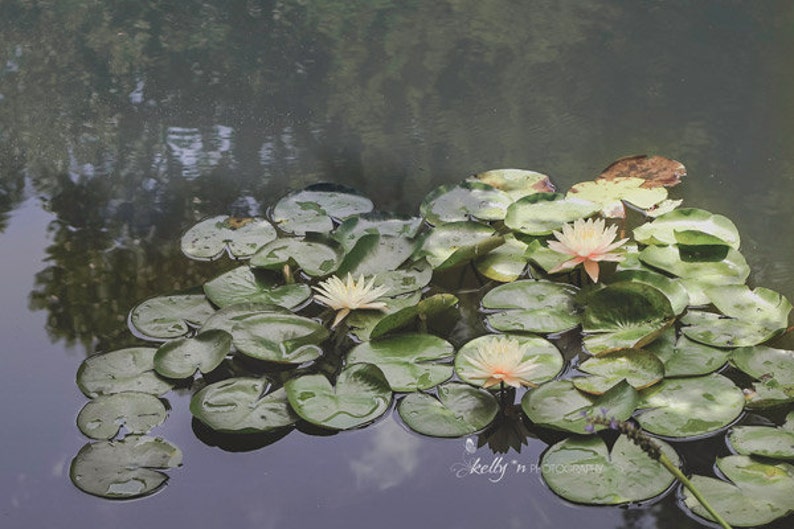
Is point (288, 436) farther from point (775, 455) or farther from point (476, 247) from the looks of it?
point (775, 455)

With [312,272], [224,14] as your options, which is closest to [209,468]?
[312,272]

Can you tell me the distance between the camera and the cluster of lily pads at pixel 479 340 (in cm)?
140

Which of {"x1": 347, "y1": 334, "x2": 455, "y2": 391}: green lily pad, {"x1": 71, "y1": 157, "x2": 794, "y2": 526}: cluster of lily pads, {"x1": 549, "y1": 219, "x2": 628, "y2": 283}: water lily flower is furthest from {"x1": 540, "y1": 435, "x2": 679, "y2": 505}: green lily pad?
{"x1": 549, "y1": 219, "x2": 628, "y2": 283}: water lily flower

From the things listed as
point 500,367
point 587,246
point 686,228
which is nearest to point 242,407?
point 500,367

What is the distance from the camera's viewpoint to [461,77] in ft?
8.55

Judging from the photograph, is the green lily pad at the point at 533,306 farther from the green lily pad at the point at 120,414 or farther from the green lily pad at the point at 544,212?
the green lily pad at the point at 120,414

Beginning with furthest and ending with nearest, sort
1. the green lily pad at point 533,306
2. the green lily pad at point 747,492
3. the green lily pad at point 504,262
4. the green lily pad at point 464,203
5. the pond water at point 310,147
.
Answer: the green lily pad at point 464,203, the green lily pad at point 504,262, the green lily pad at point 533,306, the pond water at point 310,147, the green lily pad at point 747,492

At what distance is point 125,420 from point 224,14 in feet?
6.04

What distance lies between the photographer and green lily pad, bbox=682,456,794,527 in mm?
1258

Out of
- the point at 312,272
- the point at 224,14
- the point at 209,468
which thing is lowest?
the point at 209,468

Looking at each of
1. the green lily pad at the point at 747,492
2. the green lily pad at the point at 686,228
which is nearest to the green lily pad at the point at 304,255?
the green lily pad at the point at 686,228

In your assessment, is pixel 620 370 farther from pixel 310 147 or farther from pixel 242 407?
pixel 310 147

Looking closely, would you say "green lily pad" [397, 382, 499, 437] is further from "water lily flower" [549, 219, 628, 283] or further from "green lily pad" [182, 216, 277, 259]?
"green lily pad" [182, 216, 277, 259]

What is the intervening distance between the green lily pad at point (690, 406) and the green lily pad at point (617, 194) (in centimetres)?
54
